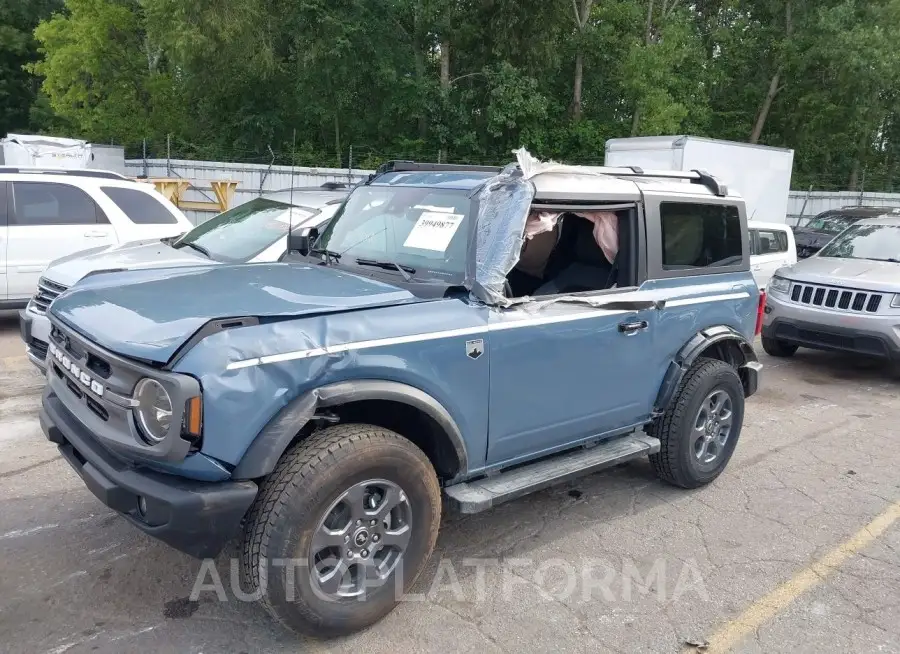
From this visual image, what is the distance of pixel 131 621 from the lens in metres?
3.20

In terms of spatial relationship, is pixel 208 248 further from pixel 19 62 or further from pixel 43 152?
pixel 19 62

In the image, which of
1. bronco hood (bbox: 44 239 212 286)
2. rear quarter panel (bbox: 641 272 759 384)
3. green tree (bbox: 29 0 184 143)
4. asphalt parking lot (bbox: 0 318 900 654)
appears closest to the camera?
asphalt parking lot (bbox: 0 318 900 654)

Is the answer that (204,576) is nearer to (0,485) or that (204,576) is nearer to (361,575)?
(361,575)

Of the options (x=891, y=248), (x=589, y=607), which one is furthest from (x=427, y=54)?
(x=589, y=607)

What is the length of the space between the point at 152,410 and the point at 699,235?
11.6 feet

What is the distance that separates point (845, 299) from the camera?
8016 millimetres

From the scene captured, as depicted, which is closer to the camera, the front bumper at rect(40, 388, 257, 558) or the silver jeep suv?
the front bumper at rect(40, 388, 257, 558)

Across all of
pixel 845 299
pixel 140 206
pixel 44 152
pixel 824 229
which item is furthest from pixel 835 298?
pixel 44 152

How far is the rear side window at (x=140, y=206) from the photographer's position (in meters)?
8.56

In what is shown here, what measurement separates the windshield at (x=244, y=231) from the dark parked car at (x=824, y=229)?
36.7 feet

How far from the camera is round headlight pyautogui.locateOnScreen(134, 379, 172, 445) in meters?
2.74

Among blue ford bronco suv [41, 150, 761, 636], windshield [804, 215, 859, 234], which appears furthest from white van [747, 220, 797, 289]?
blue ford bronco suv [41, 150, 761, 636]

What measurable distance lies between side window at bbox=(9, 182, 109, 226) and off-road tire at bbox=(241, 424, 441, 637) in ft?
21.8

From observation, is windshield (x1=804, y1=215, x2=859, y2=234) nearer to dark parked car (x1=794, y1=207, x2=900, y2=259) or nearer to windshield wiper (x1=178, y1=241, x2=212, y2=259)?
dark parked car (x1=794, y1=207, x2=900, y2=259)
